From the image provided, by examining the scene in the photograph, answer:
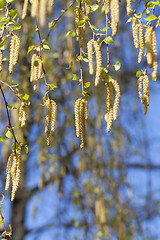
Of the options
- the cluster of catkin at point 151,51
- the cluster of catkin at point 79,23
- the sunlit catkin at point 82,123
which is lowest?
the sunlit catkin at point 82,123

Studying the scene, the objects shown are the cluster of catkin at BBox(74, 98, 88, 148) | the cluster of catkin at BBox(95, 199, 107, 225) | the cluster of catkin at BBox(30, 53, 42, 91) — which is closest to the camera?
the cluster of catkin at BBox(74, 98, 88, 148)

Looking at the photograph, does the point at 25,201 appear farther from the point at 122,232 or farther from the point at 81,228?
the point at 122,232

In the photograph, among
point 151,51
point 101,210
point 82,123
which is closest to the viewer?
point 151,51

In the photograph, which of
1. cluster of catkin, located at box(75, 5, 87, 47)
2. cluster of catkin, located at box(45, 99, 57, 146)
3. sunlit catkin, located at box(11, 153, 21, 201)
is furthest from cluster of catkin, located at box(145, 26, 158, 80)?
sunlit catkin, located at box(11, 153, 21, 201)

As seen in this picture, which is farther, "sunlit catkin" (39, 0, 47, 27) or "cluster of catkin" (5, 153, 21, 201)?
"cluster of catkin" (5, 153, 21, 201)

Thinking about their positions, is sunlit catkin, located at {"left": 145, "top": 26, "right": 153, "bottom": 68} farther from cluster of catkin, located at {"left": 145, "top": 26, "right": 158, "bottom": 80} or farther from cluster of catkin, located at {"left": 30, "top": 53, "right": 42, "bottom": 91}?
cluster of catkin, located at {"left": 30, "top": 53, "right": 42, "bottom": 91}

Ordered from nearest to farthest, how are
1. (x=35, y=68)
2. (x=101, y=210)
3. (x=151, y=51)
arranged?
(x=151, y=51), (x=35, y=68), (x=101, y=210)

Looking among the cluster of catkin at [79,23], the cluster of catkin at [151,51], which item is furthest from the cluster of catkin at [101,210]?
the cluster of catkin at [151,51]

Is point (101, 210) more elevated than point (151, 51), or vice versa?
point (151, 51)

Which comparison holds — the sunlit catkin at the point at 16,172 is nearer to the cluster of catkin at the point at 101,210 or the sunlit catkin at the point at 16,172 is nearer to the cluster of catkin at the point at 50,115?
the cluster of catkin at the point at 50,115

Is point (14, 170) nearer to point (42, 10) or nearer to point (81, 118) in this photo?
point (81, 118)

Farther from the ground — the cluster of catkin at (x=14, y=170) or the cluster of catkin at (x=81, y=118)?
the cluster of catkin at (x=81, y=118)

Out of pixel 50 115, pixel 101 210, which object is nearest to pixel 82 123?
pixel 50 115

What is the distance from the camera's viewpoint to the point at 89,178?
3.59m
